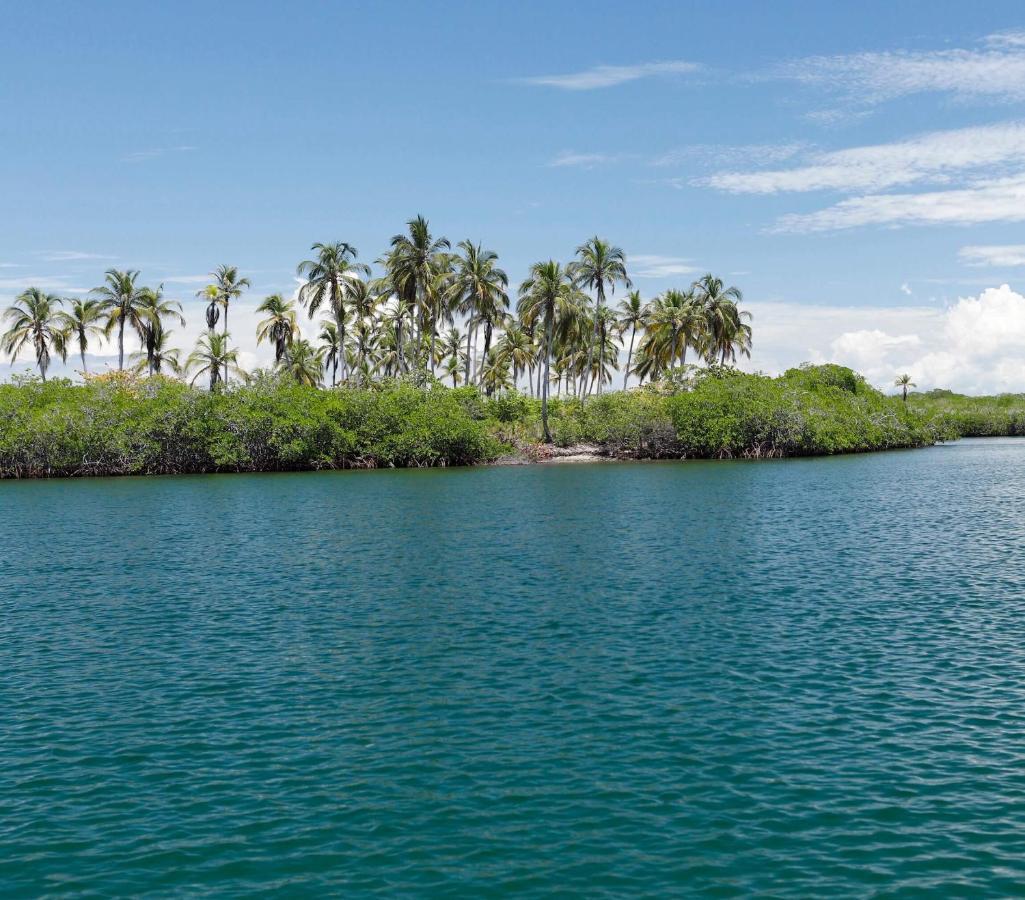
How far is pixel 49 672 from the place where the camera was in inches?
848

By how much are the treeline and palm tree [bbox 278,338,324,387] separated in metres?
28.4

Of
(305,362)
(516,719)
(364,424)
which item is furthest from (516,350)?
(516,719)

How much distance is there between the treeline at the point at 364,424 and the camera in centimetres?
9019

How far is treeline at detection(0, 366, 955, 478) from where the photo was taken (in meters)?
90.2

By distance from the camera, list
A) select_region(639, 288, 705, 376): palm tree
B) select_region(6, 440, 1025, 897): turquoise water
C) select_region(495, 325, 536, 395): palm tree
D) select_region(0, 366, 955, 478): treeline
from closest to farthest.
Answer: select_region(6, 440, 1025, 897): turquoise water → select_region(0, 366, 955, 478): treeline → select_region(639, 288, 705, 376): palm tree → select_region(495, 325, 536, 395): palm tree

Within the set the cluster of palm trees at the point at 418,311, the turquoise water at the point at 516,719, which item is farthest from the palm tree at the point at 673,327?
the turquoise water at the point at 516,719

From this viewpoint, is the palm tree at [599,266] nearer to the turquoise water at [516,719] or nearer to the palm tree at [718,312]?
the palm tree at [718,312]

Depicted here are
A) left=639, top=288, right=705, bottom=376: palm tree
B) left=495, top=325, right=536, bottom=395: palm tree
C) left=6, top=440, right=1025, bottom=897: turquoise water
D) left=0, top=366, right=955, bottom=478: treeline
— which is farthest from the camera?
left=495, top=325, right=536, bottom=395: palm tree

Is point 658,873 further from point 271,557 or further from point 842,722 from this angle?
point 271,557

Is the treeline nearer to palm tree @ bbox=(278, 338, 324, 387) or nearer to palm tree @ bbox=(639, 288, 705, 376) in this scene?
palm tree @ bbox=(639, 288, 705, 376)

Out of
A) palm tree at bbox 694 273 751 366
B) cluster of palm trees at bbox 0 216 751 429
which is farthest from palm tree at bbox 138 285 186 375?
palm tree at bbox 694 273 751 366

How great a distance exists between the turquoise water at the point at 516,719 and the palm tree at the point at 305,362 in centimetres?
9330

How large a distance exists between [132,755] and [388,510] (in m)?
39.1

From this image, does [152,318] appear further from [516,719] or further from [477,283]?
[516,719]
